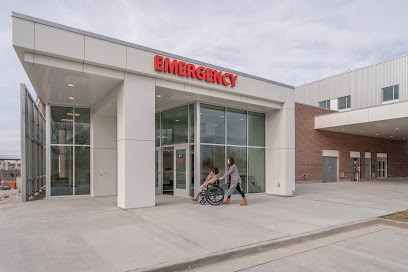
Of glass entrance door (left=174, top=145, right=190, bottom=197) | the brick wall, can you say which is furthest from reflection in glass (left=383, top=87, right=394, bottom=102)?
glass entrance door (left=174, top=145, right=190, bottom=197)

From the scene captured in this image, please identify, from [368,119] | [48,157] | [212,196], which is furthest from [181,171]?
[368,119]

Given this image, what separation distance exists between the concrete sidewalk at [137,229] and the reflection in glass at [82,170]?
7.42ft

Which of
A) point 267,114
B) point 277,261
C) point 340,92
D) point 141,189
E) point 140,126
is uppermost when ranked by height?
point 340,92

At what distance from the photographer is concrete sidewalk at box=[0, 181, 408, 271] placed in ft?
15.4

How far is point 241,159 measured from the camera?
13.5 metres

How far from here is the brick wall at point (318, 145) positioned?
21.8 metres

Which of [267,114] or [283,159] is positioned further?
[267,114]

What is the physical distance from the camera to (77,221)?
7367 millimetres

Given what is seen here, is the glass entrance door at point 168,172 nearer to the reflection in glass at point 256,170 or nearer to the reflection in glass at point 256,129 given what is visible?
the reflection in glass at point 256,170

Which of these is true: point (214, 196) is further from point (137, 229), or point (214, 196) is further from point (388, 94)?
point (388, 94)

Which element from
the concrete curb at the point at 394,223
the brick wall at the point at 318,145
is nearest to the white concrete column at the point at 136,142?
the concrete curb at the point at 394,223

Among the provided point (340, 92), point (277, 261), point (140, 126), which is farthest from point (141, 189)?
point (340, 92)

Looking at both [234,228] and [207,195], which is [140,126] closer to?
[207,195]

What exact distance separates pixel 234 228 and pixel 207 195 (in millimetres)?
3496
